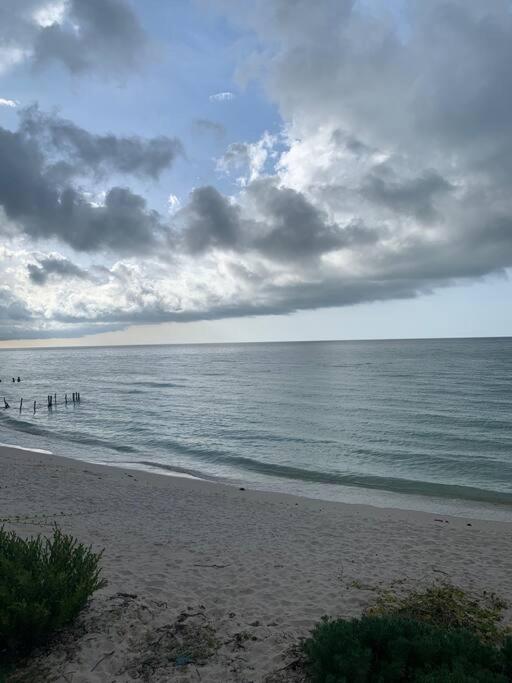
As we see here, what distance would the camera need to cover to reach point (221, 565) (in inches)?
367

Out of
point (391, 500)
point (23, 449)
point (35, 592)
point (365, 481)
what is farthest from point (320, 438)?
point (35, 592)

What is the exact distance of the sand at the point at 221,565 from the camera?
5.65 metres

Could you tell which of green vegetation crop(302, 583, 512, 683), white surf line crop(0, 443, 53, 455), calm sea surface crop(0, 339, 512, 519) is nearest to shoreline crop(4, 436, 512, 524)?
calm sea surface crop(0, 339, 512, 519)

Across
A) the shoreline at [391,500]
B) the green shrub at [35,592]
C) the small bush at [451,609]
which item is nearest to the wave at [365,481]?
the shoreline at [391,500]

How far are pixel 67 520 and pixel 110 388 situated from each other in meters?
58.0

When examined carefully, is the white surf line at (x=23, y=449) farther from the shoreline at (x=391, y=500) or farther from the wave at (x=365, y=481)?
the wave at (x=365, y=481)

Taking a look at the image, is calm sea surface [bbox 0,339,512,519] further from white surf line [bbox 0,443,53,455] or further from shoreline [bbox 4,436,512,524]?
→ white surf line [bbox 0,443,53,455]

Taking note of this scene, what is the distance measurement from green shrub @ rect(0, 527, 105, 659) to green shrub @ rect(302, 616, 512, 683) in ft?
9.88

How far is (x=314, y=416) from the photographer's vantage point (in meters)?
38.3

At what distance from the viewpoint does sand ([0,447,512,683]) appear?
5.65 meters

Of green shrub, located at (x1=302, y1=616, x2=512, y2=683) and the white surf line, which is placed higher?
green shrub, located at (x1=302, y1=616, x2=512, y2=683)

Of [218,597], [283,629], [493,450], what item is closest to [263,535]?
[218,597]

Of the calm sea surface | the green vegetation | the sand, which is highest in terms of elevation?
the green vegetation

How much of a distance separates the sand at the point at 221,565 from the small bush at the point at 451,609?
49cm
